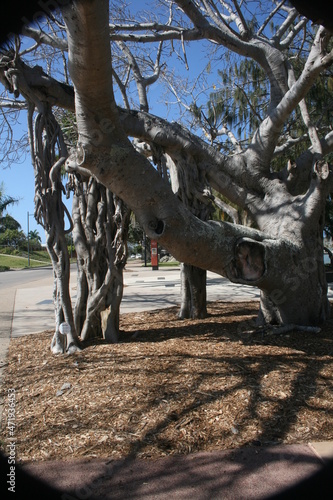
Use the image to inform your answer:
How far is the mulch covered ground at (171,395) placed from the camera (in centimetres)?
305

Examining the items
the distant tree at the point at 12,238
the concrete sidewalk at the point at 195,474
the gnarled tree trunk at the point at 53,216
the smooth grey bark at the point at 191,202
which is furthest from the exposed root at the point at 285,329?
the distant tree at the point at 12,238

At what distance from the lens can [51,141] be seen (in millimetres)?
5402

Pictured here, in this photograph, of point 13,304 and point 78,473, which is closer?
point 78,473

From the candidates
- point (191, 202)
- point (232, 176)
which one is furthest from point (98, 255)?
point (232, 176)

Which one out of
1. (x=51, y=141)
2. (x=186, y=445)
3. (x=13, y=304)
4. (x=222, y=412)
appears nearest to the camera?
(x=186, y=445)

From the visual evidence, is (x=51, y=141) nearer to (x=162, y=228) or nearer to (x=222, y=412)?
(x=162, y=228)

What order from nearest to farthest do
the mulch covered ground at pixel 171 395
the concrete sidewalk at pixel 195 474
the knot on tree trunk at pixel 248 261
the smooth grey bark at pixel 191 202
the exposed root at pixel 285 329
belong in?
the concrete sidewalk at pixel 195 474, the mulch covered ground at pixel 171 395, the knot on tree trunk at pixel 248 261, the exposed root at pixel 285 329, the smooth grey bark at pixel 191 202

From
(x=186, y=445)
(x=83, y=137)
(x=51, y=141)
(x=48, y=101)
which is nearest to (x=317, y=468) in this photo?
(x=186, y=445)

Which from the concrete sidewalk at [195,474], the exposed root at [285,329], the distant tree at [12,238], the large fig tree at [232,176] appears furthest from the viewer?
the distant tree at [12,238]

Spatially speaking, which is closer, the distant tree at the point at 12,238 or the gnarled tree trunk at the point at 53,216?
the gnarled tree trunk at the point at 53,216

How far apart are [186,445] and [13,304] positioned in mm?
9165

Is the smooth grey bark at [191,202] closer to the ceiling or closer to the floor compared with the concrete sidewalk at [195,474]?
closer to the ceiling

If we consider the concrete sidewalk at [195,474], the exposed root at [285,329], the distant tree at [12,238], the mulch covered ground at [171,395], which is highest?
the distant tree at [12,238]

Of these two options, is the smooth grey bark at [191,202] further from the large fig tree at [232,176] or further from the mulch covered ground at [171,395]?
the mulch covered ground at [171,395]
